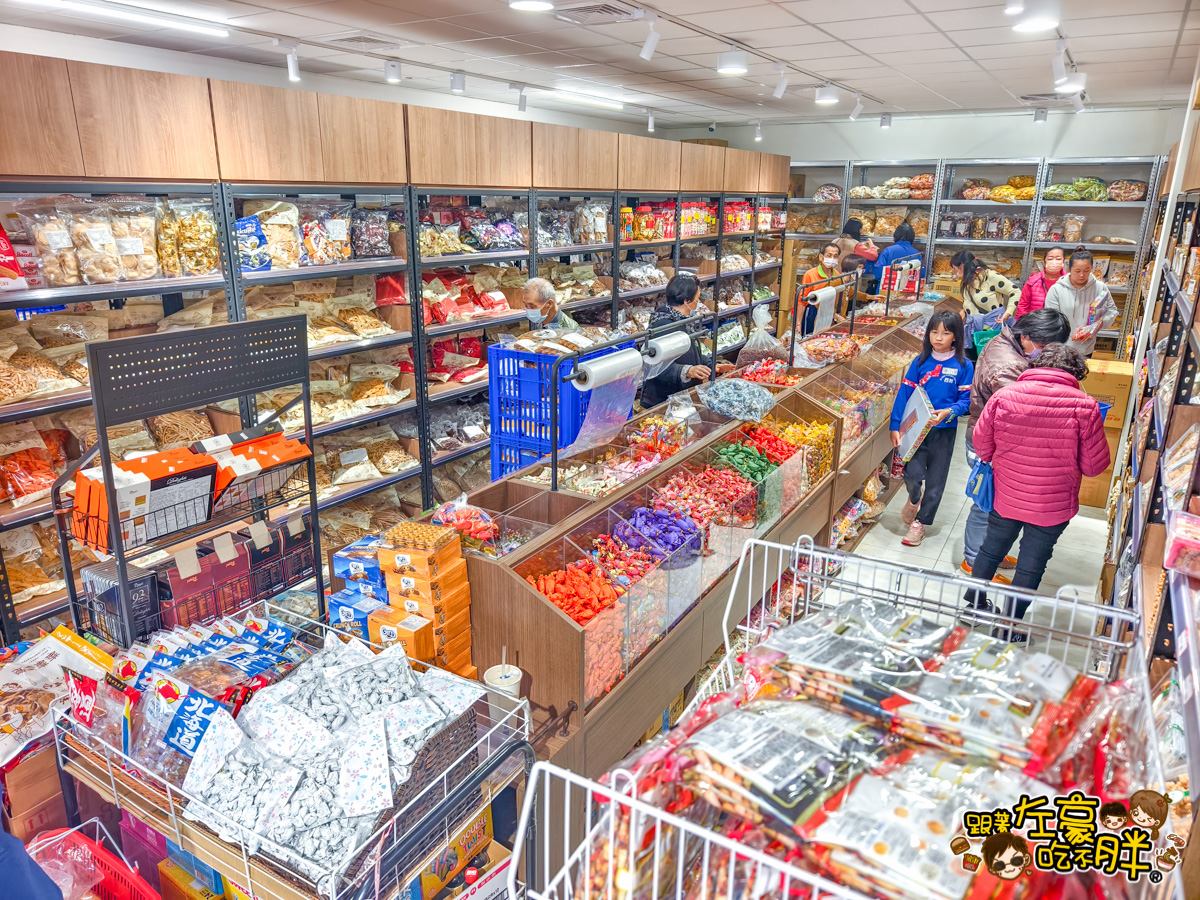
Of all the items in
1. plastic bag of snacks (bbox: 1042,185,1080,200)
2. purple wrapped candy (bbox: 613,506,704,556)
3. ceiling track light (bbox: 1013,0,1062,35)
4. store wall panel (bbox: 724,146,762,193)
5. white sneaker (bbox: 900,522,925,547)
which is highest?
ceiling track light (bbox: 1013,0,1062,35)

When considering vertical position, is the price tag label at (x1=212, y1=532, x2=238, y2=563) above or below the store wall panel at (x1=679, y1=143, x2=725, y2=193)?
below

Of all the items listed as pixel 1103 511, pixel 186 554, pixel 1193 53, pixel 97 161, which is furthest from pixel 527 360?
pixel 1193 53

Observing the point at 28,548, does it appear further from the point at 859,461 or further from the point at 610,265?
the point at 610,265

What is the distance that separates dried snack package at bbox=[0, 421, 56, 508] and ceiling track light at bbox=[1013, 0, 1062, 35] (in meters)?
5.49

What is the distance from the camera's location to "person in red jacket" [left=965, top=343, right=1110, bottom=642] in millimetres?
3348

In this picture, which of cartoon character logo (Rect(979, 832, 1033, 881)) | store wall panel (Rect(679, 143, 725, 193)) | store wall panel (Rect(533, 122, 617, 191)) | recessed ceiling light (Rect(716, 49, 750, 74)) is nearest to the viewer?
cartoon character logo (Rect(979, 832, 1033, 881))

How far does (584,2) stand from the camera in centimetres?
430

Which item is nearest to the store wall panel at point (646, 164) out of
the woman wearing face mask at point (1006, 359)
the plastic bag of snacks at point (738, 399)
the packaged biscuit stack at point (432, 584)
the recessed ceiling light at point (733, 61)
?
the recessed ceiling light at point (733, 61)

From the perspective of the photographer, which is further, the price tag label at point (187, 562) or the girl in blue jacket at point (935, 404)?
the girl in blue jacket at point (935, 404)

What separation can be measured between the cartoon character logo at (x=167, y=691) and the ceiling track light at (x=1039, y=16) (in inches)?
199

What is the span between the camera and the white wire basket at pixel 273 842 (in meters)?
1.43

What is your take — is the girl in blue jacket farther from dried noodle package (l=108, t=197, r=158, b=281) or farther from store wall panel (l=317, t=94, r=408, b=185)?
dried noodle package (l=108, t=197, r=158, b=281)

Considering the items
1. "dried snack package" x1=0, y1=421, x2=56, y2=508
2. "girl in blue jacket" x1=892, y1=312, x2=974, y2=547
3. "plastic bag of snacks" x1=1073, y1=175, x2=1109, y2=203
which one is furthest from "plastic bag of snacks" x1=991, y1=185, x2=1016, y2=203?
"dried snack package" x1=0, y1=421, x2=56, y2=508

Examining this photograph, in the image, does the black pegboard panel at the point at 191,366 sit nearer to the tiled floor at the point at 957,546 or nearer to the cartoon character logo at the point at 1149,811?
the cartoon character logo at the point at 1149,811
